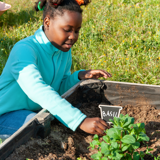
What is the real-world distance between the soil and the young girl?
16cm

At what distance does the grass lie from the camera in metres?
3.04

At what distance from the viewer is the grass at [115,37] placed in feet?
9.97

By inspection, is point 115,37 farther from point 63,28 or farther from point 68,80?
point 63,28

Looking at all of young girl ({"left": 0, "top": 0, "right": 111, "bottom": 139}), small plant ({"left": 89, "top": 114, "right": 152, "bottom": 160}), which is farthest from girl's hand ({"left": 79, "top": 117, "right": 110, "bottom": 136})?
small plant ({"left": 89, "top": 114, "right": 152, "bottom": 160})

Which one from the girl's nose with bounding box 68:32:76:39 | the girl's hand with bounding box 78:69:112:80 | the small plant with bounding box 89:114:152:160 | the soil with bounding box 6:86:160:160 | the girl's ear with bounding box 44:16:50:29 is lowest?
the soil with bounding box 6:86:160:160

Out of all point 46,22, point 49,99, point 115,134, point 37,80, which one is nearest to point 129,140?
point 115,134

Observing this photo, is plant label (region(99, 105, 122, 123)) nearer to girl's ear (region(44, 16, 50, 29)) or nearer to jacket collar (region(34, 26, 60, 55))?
jacket collar (region(34, 26, 60, 55))

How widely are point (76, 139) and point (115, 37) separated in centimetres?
270

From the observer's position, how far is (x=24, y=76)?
4.40 feet

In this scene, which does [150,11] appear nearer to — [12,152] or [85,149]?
[85,149]

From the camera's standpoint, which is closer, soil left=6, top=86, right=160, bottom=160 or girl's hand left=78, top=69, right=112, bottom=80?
soil left=6, top=86, right=160, bottom=160

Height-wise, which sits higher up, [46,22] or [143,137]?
[46,22]

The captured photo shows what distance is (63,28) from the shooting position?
1.55 m

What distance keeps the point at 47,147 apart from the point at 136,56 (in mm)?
2468
